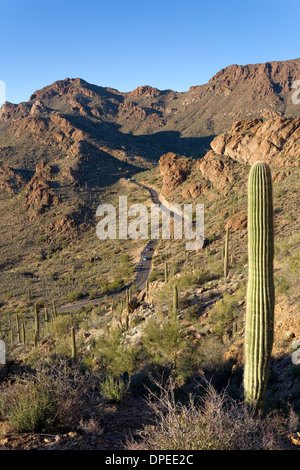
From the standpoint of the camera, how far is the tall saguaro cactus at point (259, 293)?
19.3 feet

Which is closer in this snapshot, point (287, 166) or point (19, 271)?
point (287, 166)

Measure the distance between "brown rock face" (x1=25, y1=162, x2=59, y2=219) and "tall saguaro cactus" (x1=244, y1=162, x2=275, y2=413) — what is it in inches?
2169

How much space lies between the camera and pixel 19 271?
4262 cm

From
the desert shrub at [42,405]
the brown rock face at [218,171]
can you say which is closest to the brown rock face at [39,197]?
the brown rock face at [218,171]

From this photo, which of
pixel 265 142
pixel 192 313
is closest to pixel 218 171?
pixel 265 142

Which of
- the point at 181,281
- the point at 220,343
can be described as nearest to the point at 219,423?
the point at 220,343

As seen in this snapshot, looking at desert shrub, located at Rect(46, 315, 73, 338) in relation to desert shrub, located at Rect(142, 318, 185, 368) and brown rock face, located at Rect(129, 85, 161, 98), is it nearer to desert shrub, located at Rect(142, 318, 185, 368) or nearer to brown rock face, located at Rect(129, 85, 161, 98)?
desert shrub, located at Rect(142, 318, 185, 368)

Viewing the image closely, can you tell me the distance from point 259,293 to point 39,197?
190ft

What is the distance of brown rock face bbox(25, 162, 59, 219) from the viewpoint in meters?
56.6

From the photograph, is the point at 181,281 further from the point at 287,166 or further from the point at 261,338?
the point at 287,166

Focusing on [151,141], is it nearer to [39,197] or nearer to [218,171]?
[39,197]

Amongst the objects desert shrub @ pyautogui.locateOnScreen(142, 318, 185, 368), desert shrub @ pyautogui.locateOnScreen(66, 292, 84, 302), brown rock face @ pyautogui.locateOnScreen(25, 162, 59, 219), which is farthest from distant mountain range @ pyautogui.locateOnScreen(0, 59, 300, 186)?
desert shrub @ pyautogui.locateOnScreen(142, 318, 185, 368)

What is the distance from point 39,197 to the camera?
57.9 meters
